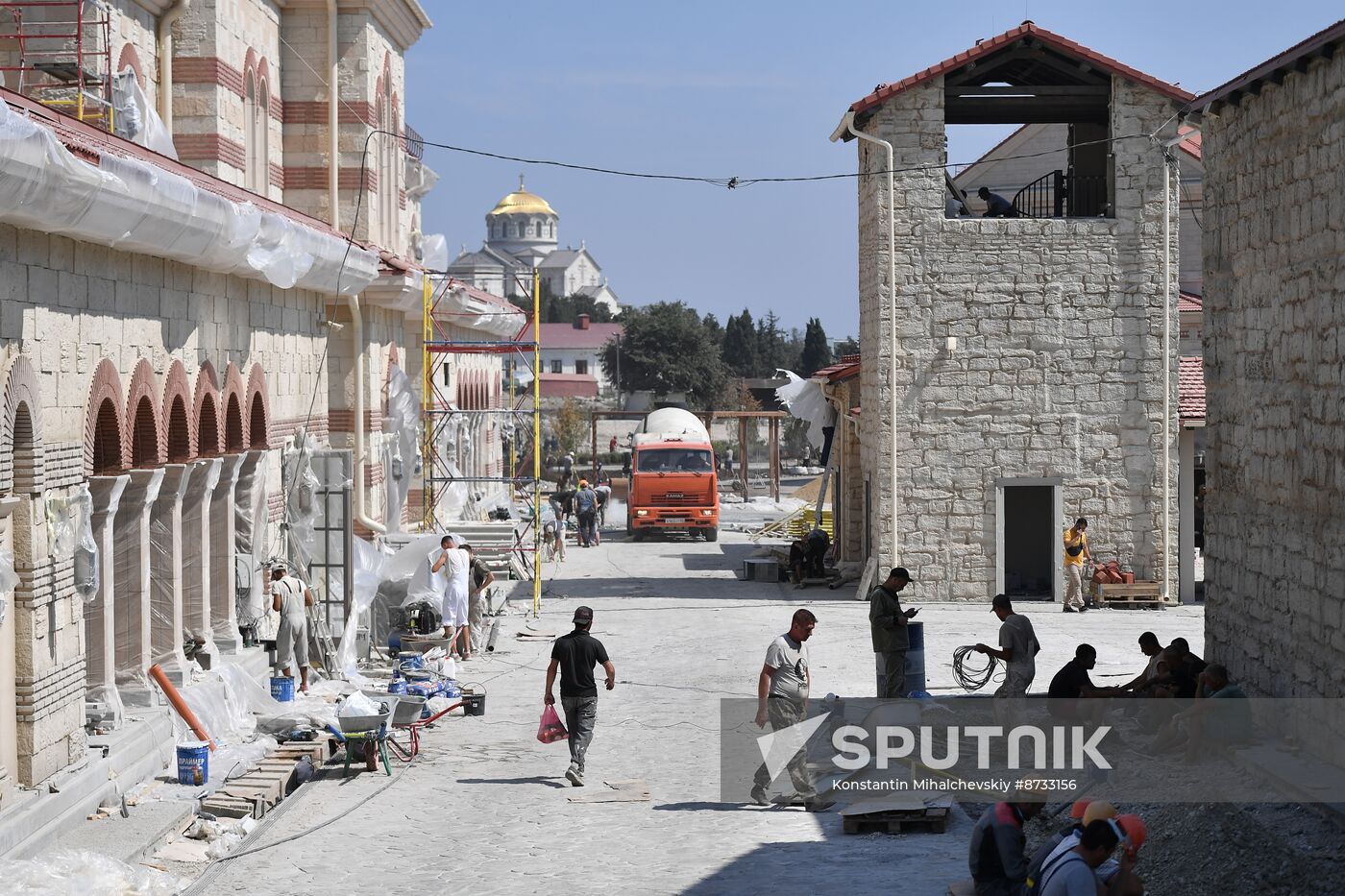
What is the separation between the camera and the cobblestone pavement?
33.8 feet

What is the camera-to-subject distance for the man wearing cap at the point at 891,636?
14.4 m

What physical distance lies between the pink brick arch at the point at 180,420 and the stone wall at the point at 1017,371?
11.5 m

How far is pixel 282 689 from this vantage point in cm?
1600

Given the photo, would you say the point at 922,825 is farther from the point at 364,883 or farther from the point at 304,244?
the point at 304,244

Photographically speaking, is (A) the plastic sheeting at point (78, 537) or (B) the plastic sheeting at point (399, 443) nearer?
(A) the plastic sheeting at point (78, 537)

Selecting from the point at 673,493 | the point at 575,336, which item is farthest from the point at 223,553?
the point at 575,336

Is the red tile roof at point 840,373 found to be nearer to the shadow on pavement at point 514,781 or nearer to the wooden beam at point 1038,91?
the wooden beam at point 1038,91

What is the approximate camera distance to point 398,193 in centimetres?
2772

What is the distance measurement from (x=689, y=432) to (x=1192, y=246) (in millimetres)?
12913

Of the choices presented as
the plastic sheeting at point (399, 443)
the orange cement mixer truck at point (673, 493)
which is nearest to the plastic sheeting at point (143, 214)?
the plastic sheeting at point (399, 443)

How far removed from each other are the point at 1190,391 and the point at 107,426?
17.0 meters

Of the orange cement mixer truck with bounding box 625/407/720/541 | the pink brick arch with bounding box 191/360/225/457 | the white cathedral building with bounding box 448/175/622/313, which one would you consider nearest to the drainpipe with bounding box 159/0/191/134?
the pink brick arch with bounding box 191/360/225/457

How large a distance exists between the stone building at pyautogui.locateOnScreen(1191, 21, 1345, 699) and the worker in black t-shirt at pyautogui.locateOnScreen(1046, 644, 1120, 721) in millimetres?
1228

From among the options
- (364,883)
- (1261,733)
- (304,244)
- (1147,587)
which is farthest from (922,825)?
(1147,587)
